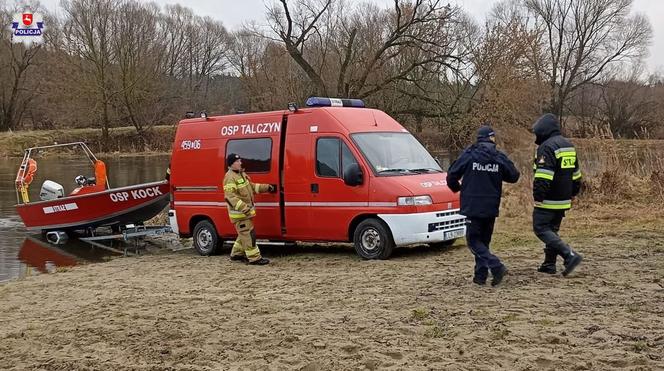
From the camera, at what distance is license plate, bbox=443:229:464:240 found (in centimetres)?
991

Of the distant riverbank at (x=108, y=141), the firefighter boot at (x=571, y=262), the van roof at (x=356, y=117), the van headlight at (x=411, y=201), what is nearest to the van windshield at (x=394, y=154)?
the van roof at (x=356, y=117)

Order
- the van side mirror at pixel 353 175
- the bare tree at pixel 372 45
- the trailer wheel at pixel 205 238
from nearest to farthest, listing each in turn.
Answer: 1. the van side mirror at pixel 353 175
2. the trailer wheel at pixel 205 238
3. the bare tree at pixel 372 45

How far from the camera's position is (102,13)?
2109 inches

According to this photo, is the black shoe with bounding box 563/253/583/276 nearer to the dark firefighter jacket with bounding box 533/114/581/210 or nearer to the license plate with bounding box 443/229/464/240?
the dark firefighter jacket with bounding box 533/114/581/210

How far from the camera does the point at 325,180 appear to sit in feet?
34.2

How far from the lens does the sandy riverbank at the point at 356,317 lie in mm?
5059

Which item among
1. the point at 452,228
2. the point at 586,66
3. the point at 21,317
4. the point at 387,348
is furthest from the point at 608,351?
the point at 586,66

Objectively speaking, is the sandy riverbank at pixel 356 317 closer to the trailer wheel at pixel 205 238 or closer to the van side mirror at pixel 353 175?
the van side mirror at pixel 353 175

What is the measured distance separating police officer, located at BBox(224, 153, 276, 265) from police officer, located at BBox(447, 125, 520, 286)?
4.04 meters

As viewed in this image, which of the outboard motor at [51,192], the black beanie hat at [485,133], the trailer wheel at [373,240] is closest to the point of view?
the black beanie hat at [485,133]

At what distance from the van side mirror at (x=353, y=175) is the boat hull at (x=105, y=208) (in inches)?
259

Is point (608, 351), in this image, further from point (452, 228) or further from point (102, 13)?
point (102, 13)

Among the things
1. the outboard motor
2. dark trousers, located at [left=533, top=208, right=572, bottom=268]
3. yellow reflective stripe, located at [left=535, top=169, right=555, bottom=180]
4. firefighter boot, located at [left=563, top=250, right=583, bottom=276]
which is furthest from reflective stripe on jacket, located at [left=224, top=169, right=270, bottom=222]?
the outboard motor

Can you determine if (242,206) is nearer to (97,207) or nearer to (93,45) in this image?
(97,207)
